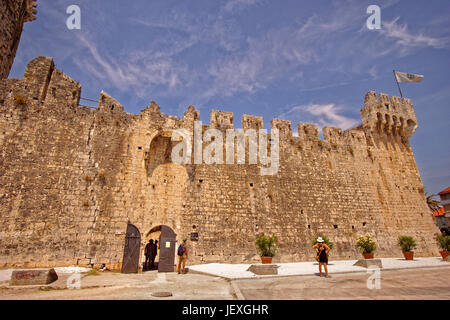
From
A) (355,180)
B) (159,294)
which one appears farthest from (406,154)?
(159,294)

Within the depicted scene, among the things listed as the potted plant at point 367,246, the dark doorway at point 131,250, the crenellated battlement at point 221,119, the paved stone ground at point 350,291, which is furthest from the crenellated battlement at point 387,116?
the dark doorway at point 131,250

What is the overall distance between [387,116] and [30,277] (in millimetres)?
24820

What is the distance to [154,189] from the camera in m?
13.3

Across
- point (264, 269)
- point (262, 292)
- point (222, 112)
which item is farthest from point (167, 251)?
point (222, 112)

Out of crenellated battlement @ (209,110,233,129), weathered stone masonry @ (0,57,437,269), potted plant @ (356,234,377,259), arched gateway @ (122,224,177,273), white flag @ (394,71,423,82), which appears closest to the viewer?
weathered stone masonry @ (0,57,437,269)

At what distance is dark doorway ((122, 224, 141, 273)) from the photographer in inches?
442

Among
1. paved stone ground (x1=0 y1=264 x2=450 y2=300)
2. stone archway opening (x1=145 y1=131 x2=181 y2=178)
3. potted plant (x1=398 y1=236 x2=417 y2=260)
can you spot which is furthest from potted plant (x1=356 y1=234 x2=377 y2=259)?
stone archway opening (x1=145 y1=131 x2=181 y2=178)

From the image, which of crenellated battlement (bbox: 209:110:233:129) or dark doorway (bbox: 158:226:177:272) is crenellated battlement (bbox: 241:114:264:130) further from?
dark doorway (bbox: 158:226:177:272)

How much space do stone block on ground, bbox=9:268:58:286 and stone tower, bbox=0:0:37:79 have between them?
41.8 feet

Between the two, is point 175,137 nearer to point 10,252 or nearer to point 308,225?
point 10,252

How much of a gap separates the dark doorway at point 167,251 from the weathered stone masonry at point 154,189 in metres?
0.70

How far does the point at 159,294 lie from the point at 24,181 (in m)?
9.56

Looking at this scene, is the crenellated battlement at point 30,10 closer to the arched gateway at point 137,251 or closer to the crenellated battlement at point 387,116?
the arched gateway at point 137,251

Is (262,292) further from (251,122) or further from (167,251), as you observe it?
(251,122)
